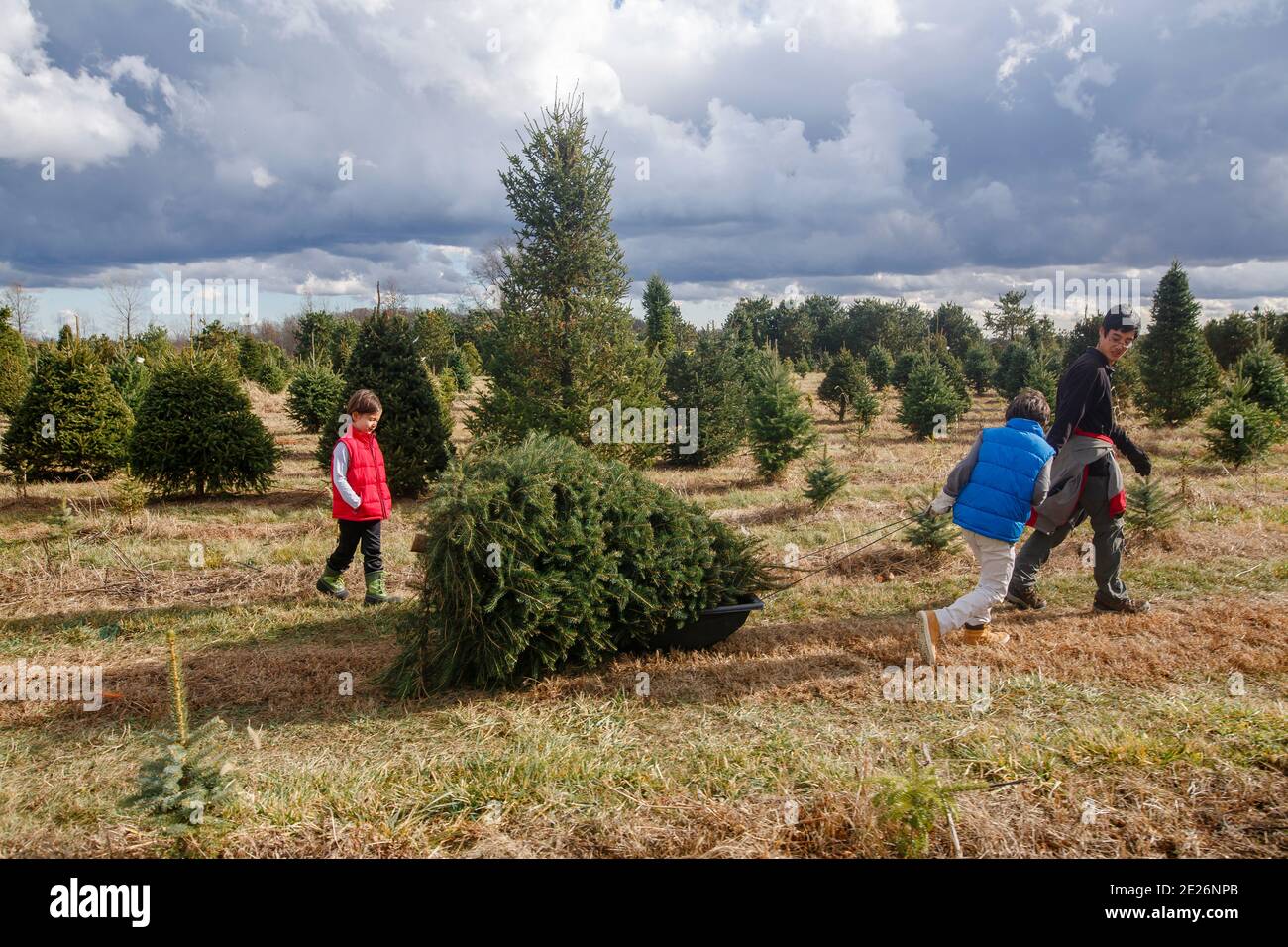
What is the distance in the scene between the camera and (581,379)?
11086mm

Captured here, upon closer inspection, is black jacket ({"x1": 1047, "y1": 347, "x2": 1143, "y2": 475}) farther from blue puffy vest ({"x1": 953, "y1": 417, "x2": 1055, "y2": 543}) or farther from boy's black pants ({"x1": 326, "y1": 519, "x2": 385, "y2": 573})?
boy's black pants ({"x1": 326, "y1": 519, "x2": 385, "y2": 573})

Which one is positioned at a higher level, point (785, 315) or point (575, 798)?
point (785, 315)

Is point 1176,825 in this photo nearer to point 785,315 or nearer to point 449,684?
point 449,684

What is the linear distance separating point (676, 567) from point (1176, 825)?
2.71m

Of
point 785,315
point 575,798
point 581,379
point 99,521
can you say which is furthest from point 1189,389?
point 785,315

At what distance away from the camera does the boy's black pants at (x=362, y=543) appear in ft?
21.0

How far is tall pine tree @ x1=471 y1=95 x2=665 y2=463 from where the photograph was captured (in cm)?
1104

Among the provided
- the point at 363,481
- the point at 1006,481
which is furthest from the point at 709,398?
the point at 1006,481

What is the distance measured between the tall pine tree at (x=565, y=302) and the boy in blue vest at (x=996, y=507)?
6.75 meters

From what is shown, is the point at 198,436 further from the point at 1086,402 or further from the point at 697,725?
the point at 1086,402

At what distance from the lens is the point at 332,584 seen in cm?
656

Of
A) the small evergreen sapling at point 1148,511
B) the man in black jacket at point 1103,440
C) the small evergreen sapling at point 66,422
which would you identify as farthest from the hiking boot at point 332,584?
the small evergreen sapling at point 66,422
